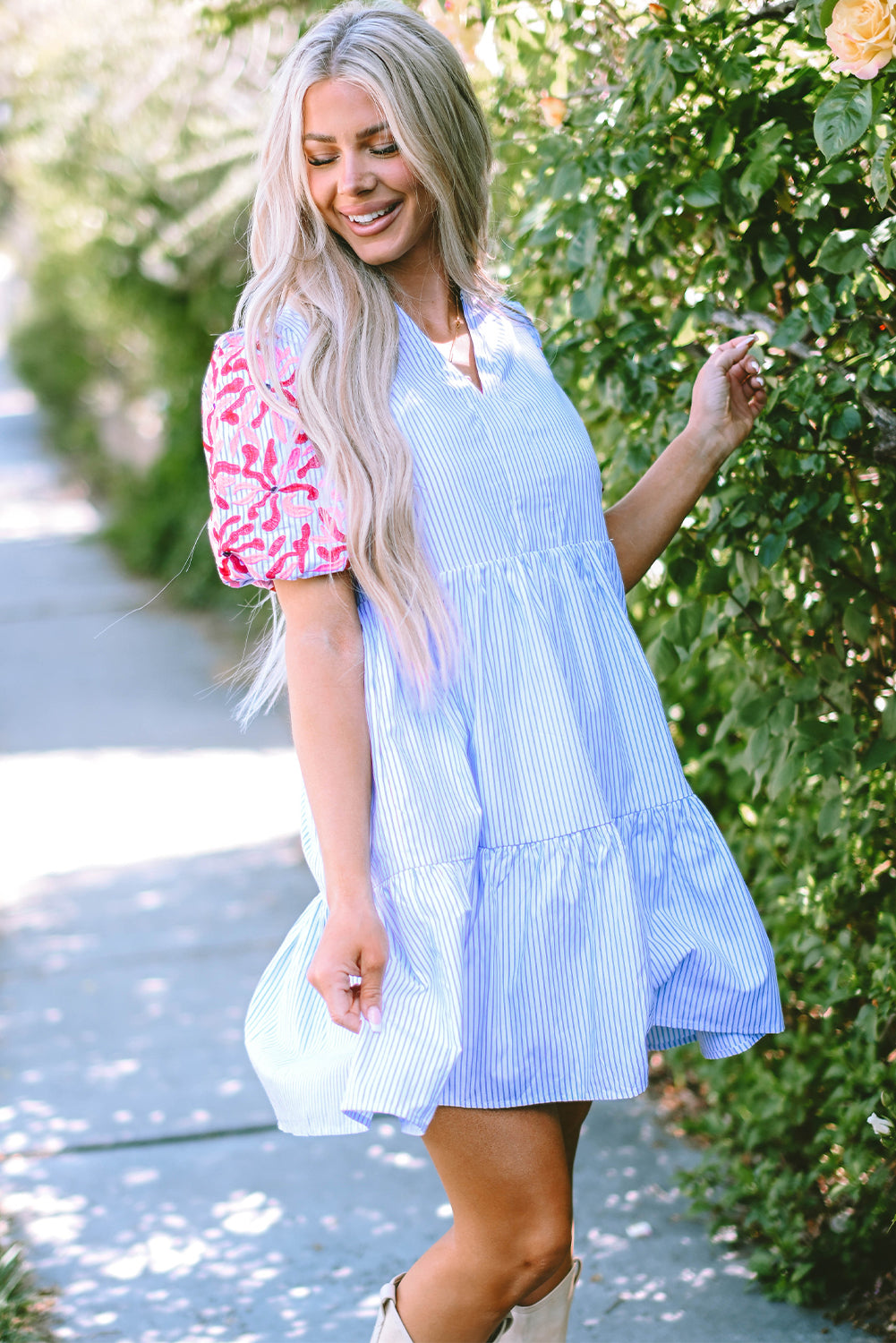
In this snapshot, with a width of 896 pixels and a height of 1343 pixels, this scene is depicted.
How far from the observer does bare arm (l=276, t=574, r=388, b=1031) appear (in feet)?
5.05

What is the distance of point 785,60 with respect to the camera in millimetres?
1959

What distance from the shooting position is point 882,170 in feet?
5.27

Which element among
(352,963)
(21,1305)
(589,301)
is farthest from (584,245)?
(21,1305)

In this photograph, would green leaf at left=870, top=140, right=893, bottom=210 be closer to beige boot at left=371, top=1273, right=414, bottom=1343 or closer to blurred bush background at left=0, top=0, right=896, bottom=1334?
blurred bush background at left=0, top=0, right=896, bottom=1334

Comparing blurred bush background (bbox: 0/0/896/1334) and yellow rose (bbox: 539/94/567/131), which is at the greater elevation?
yellow rose (bbox: 539/94/567/131)

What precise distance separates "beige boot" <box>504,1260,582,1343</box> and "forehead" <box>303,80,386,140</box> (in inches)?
54.3

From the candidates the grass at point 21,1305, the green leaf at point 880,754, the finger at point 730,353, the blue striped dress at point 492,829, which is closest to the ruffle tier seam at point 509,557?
the blue striped dress at point 492,829

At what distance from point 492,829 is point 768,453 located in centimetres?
80

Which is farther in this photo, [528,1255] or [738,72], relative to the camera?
[738,72]

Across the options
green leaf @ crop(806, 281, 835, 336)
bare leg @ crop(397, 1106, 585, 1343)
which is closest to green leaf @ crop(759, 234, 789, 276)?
green leaf @ crop(806, 281, 835, 336)

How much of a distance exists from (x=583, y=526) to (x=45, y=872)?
358cm

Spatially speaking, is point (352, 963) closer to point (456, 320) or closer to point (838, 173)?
point (456, 320)

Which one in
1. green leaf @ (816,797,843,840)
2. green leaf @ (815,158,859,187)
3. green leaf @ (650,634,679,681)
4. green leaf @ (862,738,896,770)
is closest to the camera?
green leaf @ (815,158,859,187)

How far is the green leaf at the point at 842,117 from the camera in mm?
1587
